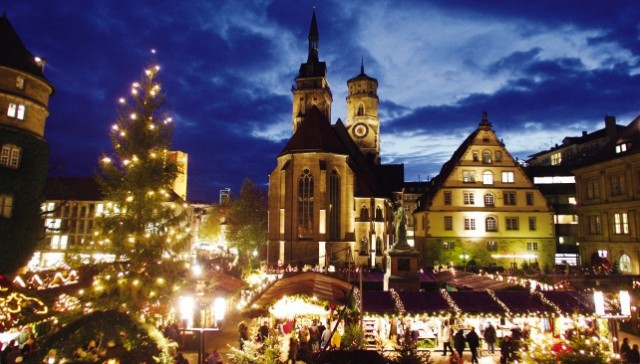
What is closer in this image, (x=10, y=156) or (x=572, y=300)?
(x=572, y=300)

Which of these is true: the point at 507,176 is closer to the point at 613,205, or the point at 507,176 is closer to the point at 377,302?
the point at 613,205

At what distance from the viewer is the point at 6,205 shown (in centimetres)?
2608

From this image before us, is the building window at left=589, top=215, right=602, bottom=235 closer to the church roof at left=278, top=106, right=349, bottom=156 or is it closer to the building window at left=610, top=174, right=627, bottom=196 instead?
the building window at left=610, top=174, right=627, bottom=196

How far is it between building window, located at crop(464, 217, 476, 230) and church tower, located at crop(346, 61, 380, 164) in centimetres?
3865

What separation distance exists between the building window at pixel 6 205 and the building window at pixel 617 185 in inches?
1694

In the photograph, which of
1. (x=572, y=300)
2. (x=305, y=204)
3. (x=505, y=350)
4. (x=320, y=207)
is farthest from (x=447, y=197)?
(x=505, y=350)

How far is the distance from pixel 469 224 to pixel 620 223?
38.6ft

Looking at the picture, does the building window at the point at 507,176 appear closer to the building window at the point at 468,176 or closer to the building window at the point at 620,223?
the building window at the point at 468,176

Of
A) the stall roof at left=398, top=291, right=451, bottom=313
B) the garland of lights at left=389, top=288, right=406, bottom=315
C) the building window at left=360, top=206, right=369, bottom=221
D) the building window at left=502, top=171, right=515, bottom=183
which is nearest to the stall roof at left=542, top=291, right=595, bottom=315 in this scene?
the stall roof at left=398, top=291, right=451, bottom=313

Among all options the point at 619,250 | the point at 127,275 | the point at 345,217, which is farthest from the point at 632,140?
the point at 127,275

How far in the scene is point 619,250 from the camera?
32531 mm

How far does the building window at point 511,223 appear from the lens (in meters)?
39.9

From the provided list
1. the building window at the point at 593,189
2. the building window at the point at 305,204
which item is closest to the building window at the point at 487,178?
the building window at the point at 593,189

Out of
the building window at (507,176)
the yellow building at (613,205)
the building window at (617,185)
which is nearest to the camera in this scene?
the yellow building at (613,205)
